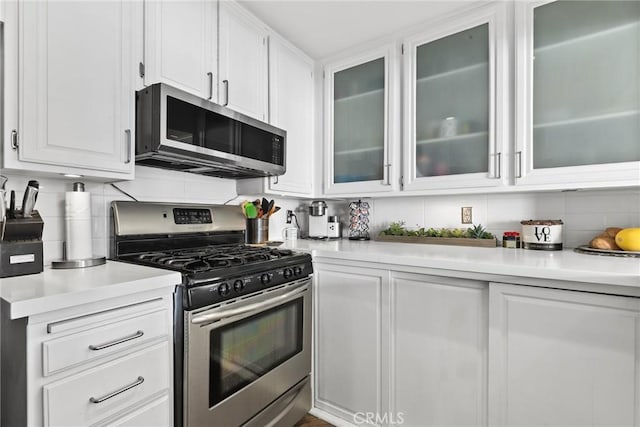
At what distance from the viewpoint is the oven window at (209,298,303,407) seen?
123cm

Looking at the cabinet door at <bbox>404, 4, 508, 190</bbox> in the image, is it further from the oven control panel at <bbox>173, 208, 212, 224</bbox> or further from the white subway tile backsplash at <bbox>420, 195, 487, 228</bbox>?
the oven control panel at <bbox>173, 208, 212, 224</bbox>

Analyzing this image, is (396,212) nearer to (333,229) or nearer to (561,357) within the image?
(333,229)

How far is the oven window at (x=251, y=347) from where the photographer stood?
1.23 metres

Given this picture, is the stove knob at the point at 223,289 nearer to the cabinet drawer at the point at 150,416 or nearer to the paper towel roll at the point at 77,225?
the cabinet drawer at the point at 150,416

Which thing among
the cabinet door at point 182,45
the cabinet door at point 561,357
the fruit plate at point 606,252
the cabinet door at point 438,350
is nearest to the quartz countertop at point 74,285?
the cabinet door at point 182,45

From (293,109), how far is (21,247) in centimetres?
162

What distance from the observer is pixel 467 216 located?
2004 mm

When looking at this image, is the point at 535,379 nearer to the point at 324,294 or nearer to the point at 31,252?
the point at 324,294

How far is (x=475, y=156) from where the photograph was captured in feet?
5.69

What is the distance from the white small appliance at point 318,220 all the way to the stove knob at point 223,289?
1.20 m

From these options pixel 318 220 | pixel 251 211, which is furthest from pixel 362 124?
pixel 251 211

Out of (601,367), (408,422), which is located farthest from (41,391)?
(601,367)

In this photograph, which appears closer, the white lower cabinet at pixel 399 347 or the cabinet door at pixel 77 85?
the cabinet door at pixel 77 85

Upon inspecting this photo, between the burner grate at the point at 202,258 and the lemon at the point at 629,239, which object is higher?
the lemon at the point at 629,239
